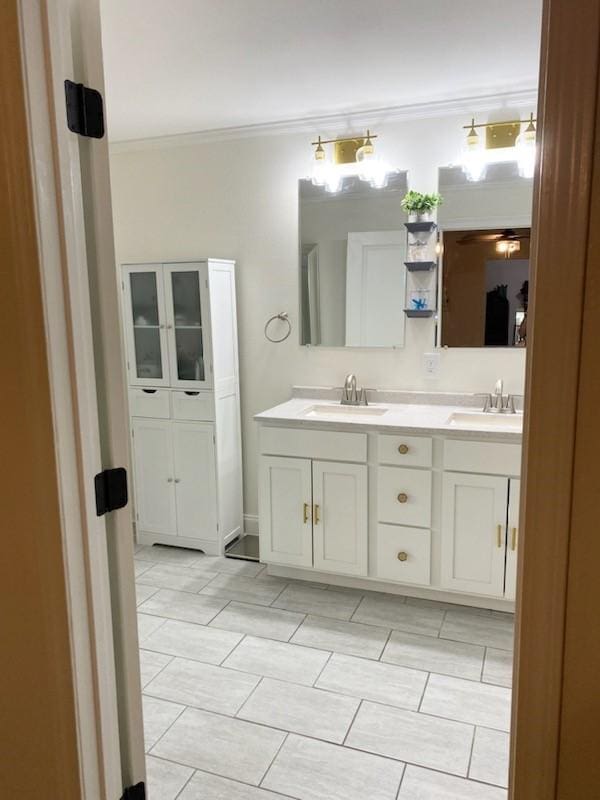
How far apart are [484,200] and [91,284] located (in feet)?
8.12

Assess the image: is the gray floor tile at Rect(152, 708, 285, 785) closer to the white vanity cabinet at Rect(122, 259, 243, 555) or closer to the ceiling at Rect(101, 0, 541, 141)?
the white vanity cabinet at Rect(122, 259, 243, 555)

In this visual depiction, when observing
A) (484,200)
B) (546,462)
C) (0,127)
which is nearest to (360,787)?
(546,462)

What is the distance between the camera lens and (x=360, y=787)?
189 centimetres

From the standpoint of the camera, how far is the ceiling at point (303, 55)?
2.12 metres

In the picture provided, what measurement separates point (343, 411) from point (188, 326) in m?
1.04

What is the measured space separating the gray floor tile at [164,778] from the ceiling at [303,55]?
2570mm

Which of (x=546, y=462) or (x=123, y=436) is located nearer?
(x=546, y=462)

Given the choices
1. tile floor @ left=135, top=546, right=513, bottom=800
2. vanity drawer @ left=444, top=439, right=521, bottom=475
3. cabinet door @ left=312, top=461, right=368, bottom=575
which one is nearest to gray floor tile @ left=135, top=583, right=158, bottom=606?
tile floor @ left=135, top=546, right=513, bottom=800

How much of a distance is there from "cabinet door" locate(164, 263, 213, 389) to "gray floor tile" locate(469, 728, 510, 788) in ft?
7.36

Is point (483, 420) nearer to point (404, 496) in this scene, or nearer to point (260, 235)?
point (404, 496)

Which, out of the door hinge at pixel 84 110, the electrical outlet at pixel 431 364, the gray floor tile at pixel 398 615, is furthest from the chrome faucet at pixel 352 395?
the door hinge at pixel 84 110

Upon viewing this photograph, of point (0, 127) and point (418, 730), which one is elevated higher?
point (0, 127)

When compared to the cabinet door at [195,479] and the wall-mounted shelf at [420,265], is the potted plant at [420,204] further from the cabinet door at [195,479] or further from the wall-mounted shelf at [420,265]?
the cabinet door at [195,479]

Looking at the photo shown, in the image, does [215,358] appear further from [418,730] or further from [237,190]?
[418,730]
